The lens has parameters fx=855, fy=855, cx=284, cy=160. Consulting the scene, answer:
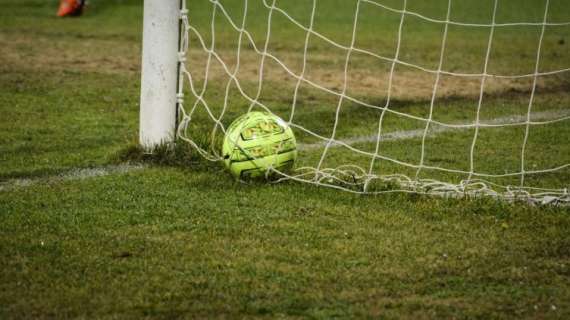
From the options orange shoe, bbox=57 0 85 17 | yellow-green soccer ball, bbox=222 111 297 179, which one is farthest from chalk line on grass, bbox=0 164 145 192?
orange shoe, bbox=57 0 85 17

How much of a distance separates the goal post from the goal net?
0.08 metres

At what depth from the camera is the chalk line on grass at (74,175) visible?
4871 millimetres

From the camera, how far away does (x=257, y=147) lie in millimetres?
4910

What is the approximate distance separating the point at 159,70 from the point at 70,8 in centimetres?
939

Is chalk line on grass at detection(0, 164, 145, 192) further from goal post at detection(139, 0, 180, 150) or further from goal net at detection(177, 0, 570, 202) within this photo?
goal net at detection(177, 0, 570, 202)

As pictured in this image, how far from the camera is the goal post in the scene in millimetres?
5281

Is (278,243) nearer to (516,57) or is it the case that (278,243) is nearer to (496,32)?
(516,57)

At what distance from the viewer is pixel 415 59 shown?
10.4 meters

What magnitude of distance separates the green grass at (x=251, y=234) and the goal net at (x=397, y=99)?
0.22ft

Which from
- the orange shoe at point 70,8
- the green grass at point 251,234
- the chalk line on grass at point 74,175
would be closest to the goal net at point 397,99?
the green grass at point 251,234

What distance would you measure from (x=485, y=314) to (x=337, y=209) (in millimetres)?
1435

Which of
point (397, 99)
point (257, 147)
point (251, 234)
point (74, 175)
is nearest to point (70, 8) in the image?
point (397, 99)

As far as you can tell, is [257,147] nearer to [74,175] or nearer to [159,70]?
[159,70]

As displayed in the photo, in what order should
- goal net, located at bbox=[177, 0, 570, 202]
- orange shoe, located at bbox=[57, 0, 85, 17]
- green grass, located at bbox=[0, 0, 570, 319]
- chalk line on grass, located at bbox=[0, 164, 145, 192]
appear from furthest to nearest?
1. orange shoe, located at bbox=[57, 0, 85, 17]
2. goal net, located at bbox=[177, 0, 570, 202]
3. chalk line on grass, located at bbox=[0, 164, 145, 192]
4. green grass, located at bbox=[0, 0, 570, 319]
